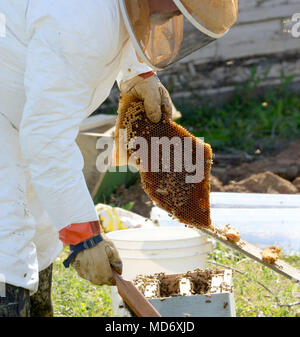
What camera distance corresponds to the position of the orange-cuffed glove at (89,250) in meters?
2.12

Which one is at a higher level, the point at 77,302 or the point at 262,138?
the point at 262,138

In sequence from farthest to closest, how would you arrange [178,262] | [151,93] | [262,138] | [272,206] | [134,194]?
[262,138] < [134,194] < [272,206] < [178,262] < [151,93]

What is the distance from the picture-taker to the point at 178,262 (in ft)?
10.3

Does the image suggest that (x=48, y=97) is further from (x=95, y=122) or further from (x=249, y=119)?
(x=249, y=119)

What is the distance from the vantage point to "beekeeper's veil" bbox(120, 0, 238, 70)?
2160 mm

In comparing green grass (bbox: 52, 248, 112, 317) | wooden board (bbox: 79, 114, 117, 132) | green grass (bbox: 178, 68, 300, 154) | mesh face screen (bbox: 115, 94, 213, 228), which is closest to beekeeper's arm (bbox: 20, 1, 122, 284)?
mesh face screen (bbox: 115, 94, 213, 228)

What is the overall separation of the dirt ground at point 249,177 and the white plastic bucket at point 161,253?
143cm

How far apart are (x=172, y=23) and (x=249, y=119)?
4.29 meters

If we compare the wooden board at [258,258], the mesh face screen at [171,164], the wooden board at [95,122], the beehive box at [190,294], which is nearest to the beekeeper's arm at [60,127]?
the beehive box at [190,294]

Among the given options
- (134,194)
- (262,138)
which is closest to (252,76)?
(262,138)

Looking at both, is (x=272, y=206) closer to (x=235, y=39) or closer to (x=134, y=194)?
(x=134, y=194)

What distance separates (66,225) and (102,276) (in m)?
0.23

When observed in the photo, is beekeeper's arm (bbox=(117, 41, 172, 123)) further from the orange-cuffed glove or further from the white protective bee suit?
the orange-cuffed glove

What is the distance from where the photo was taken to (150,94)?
112 inches
